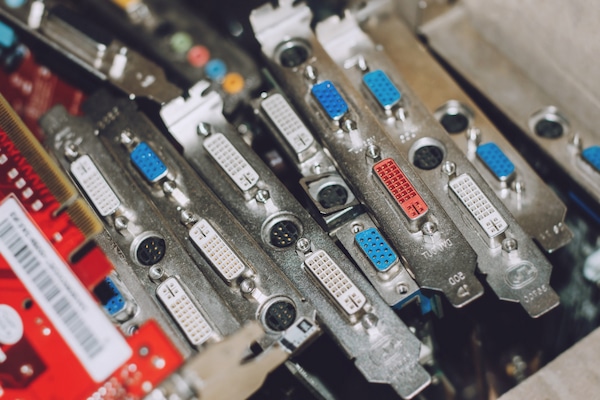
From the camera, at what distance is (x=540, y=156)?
299 centimetres

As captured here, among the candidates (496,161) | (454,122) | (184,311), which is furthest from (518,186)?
(184,311)

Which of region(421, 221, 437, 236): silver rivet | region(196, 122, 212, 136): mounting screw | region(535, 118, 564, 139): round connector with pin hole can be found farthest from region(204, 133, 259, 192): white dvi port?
region(535, 118, 564, 139): round connector with pin hole

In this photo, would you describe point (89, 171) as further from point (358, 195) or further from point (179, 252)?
point (358, 195)

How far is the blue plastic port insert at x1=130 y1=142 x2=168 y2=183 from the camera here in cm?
271

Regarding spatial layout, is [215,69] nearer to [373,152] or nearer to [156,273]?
[373,152]

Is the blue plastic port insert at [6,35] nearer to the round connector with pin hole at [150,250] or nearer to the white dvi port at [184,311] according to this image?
the round connector with pin hole at [150,250]

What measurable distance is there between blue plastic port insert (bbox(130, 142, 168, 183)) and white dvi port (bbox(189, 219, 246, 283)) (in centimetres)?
27

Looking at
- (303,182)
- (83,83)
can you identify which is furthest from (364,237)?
(83,83)

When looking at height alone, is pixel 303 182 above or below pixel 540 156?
above

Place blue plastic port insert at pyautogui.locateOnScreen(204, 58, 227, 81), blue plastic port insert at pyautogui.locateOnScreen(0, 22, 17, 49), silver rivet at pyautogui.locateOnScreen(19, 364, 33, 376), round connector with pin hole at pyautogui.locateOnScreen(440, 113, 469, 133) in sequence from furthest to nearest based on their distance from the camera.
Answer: blue plastic port insert at pyautogui.locateOnScreen(204, 58, 227, 81)
blue plastic port insert at pyautogui.locateOnScreen(0, 22, 17, 49)
round connector with pin hole at pyautogui.locateOnScreen(440, 113, 469, 133)
silver rivet at pyautogui.locateOnScreen(19, 364, 33, 376)

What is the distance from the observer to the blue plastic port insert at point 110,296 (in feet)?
8.21

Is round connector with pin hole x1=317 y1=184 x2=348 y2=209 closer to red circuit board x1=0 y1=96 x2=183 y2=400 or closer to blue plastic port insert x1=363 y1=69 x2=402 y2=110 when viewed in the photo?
blue plastic port insert x1=363 y1=69 x2=402 y2=110

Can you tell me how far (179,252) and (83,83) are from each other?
1.17 meters

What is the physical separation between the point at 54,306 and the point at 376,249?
1050 mm
